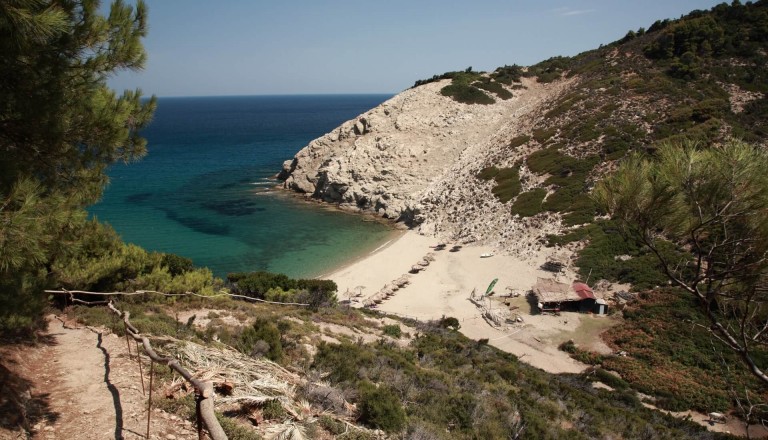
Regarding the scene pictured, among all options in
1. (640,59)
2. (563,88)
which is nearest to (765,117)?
(640,59)

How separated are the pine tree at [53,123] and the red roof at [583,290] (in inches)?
913

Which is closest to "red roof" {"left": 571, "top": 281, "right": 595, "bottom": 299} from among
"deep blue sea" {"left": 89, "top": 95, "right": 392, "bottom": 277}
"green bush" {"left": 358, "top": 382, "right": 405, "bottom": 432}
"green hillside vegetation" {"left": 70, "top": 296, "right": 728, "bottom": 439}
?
"green hillside vegetation" {"left": 70, "top": 296, "right": 728, "bottom": 439}

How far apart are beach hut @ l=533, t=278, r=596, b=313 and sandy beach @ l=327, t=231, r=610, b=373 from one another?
0.59 metres

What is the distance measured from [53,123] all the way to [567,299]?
23899mm

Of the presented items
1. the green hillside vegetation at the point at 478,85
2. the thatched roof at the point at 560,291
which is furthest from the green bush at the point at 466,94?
the thatched roof at the point at 560,291

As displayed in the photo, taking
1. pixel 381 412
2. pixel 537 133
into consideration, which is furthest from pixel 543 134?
pixel 381 412

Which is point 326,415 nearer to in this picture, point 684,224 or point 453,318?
point 684,224

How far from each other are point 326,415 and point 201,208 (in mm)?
41992

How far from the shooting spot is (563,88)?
58719 mm

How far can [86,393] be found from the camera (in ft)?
21.8

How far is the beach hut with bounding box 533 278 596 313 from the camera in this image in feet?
77.5

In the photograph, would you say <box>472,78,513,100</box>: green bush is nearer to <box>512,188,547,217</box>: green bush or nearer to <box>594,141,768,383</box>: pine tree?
<box>512,188,547,217</box>: green bush

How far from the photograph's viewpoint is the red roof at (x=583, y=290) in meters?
23.6

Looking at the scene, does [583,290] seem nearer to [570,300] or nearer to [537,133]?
[570,300]
